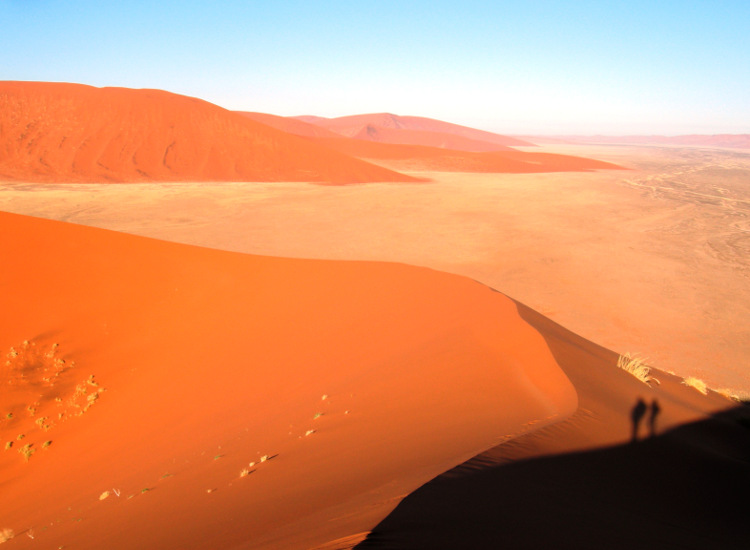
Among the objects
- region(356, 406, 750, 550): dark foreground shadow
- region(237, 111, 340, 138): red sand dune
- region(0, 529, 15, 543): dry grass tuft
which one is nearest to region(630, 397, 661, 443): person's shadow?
region(356, 406, 750, 550): dark foreground shadow

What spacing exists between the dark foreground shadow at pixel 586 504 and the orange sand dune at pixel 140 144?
34798mm

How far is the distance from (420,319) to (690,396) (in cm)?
377

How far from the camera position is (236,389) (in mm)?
5992

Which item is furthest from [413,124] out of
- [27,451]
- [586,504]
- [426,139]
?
[586,504]

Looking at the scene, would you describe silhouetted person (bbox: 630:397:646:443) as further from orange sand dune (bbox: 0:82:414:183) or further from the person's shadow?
orange sand dune (bbox: 0:82:414:183)

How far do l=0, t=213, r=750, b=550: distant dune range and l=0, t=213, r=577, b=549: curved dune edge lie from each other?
0.03 m

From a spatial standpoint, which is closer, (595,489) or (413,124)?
(595,489)

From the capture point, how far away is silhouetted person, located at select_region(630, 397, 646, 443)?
4.44 m

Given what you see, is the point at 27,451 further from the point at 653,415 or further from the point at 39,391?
the point at 653,415

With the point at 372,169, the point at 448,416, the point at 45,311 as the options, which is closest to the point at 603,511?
the point at 448,416

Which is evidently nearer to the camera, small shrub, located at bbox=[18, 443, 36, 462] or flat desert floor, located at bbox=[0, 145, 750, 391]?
small shrub, located at bbox=[18, 443, 36, 462]

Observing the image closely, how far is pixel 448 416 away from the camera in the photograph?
4.40 meters

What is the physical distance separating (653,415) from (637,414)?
0.31 m

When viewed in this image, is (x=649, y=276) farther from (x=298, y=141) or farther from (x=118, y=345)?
(x=298, y=141)
